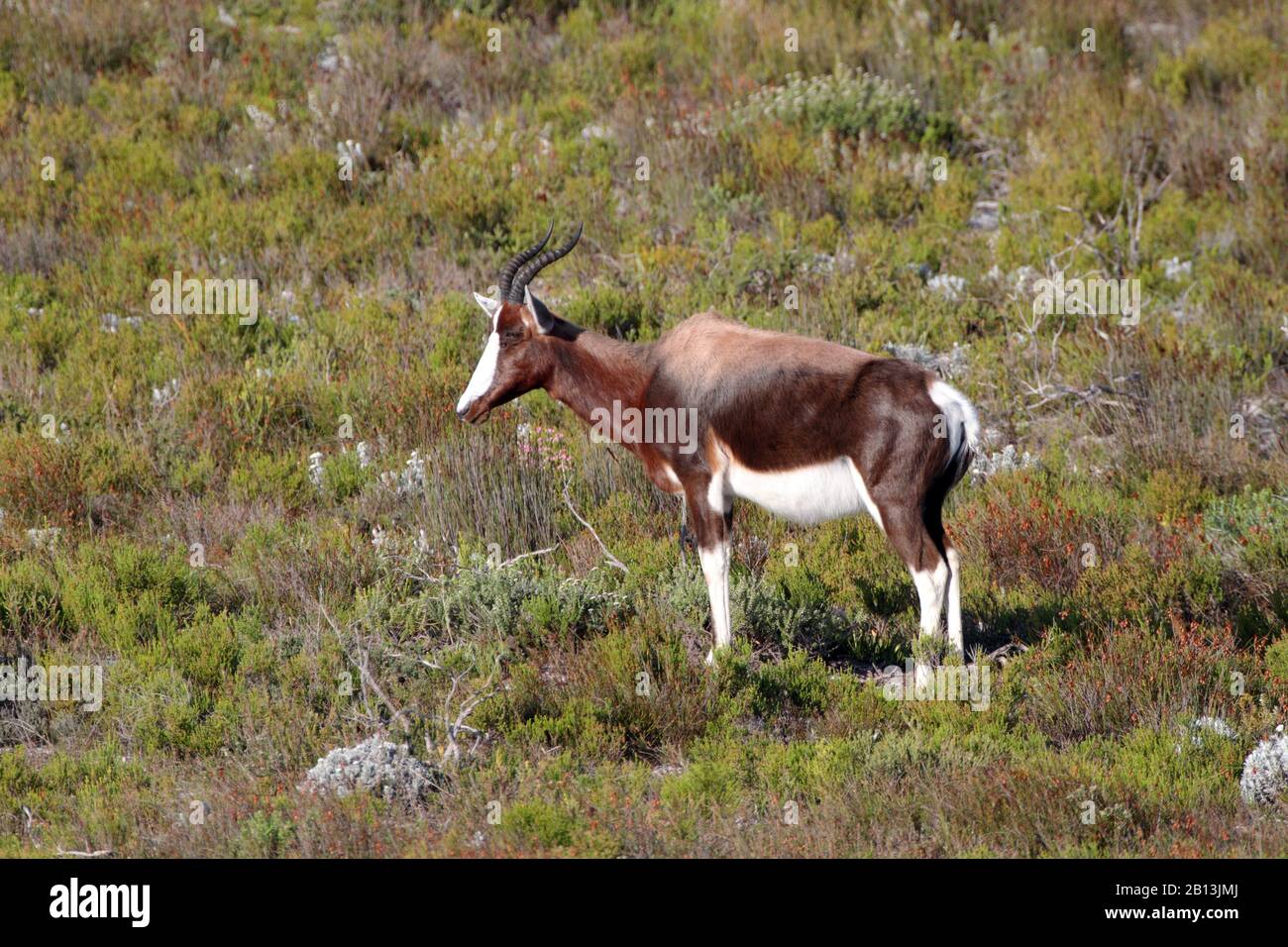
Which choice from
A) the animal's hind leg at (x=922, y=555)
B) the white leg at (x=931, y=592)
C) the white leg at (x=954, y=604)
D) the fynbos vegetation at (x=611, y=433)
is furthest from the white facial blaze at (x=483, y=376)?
the white leg at (x=954, y=604)

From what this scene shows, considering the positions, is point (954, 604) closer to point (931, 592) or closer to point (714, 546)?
point (931, 592)

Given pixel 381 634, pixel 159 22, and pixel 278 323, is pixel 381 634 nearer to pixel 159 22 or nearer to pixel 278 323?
pixel 278 323

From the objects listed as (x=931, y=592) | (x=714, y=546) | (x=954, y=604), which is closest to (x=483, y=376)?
(x=714, y=546)

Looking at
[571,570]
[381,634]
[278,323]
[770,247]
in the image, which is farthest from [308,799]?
[770,247]

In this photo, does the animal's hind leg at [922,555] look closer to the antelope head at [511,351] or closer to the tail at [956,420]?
the tail at [956,420]

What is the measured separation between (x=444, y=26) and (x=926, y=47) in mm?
5202

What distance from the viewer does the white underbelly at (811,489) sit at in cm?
734

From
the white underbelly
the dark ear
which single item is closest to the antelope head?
the dark ear

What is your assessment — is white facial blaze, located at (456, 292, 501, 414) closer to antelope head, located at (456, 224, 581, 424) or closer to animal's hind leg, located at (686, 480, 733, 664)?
antelope head, located at (456, 224, 581, 424)

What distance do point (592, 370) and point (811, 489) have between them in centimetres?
150

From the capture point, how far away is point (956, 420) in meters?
7.14

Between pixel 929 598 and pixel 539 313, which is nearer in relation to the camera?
pixel 929 598

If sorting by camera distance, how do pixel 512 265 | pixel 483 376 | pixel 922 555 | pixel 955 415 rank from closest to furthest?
pixel 955 415, pixel 922 555, pixel 512 265, pixel 483 376

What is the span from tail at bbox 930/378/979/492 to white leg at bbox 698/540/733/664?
1.24 meters
